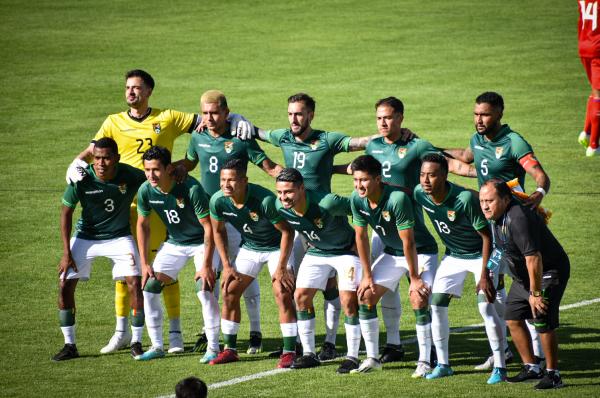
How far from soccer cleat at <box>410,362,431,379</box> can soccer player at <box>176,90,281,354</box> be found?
2.15m

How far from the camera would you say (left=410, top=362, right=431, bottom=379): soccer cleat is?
11.1 metres

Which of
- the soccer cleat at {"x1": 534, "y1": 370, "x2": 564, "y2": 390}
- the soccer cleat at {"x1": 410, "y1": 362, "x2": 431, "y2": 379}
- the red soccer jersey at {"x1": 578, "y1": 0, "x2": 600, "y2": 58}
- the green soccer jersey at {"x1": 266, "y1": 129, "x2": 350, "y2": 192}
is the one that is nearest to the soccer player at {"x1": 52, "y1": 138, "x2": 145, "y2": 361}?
the green soccer jersey at {"x1": 266, "y1": 129, "x2": 350, "y2": 192}

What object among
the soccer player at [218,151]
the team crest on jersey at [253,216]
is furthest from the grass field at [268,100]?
the team crest on jersey at [253,216]

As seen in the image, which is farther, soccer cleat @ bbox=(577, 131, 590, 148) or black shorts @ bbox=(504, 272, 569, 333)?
soccer cleat @ bbox=(577, 131, 590, 148)

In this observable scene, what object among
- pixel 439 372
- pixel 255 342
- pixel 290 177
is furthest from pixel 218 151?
pixel 439 372

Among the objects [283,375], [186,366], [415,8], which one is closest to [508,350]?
[283,375]

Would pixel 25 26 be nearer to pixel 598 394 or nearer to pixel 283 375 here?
pixel 283 375

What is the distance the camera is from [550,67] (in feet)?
90.9

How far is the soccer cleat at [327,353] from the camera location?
12.0 metres

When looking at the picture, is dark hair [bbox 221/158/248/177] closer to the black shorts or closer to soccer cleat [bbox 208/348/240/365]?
soccer cleat [bbox 208/348/240/365]

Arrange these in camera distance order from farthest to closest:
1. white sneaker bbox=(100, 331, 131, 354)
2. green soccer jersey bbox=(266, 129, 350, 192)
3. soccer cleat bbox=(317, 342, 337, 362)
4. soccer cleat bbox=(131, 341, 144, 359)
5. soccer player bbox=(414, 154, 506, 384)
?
green soccer jersey bbox=(266, 129, 350, 192) < white sneaker bbox=(100, 331, 131, 354) < soccer cleat bbox=(131, 341, 144, 359) < soccer cleat bbox=(317, 342, 337, 362) < soccer player bbox=(414, 154, 506, 384)

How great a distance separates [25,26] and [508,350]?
900 inches

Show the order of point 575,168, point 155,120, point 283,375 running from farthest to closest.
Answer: point 575,168
point 155,120
point 283,375

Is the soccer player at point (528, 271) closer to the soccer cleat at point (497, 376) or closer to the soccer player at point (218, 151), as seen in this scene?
the soccer cleat at point (497, 376)
